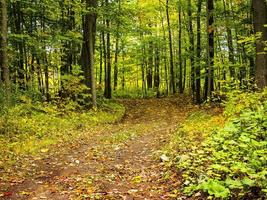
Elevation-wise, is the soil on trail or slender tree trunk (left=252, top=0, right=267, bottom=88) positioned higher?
slender tree trunk (left=252, top=0, right=267, bottom=88)

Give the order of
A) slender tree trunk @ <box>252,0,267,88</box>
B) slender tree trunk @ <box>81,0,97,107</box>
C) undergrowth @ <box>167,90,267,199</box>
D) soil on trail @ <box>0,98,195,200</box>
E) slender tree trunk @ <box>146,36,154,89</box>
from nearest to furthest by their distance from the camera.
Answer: undergrowth @ <box>167,90,267,199</box>
soil on trail @ <box>0,98,195,200</box>
slender tree trunk @ <box>252,0,267,88</box>
slender tree trunk @ <box>81,0,97,107</box>
slender tree trunk @ <box>146,36,154,89</box>

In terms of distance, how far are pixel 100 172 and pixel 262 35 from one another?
27.3 feet

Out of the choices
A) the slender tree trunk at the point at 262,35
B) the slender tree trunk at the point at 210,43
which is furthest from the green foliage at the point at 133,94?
the slender tree trunk at the point at 262,35

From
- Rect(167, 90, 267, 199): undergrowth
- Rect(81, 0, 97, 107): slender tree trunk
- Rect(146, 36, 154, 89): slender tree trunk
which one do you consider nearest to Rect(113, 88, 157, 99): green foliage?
Rect(146, 36, 154, 89): slender tree trunk

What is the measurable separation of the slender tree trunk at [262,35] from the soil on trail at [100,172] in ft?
14.3

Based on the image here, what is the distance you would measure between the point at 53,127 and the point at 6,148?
406 centimetres

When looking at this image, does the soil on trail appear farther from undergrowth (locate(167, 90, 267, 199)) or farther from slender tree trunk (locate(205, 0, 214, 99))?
slender tree trunk (locate(205, 0, 214, 99))

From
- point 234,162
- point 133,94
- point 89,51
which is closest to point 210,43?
point 89,51

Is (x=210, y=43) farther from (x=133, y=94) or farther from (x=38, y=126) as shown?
(x=133, y=94)

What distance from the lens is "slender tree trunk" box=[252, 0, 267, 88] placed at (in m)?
12.5

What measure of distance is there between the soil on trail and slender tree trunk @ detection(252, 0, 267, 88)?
435 cm

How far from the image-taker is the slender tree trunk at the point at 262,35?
12.5 metres

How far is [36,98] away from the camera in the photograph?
62.7 feet

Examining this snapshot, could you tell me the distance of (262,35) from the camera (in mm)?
12641
